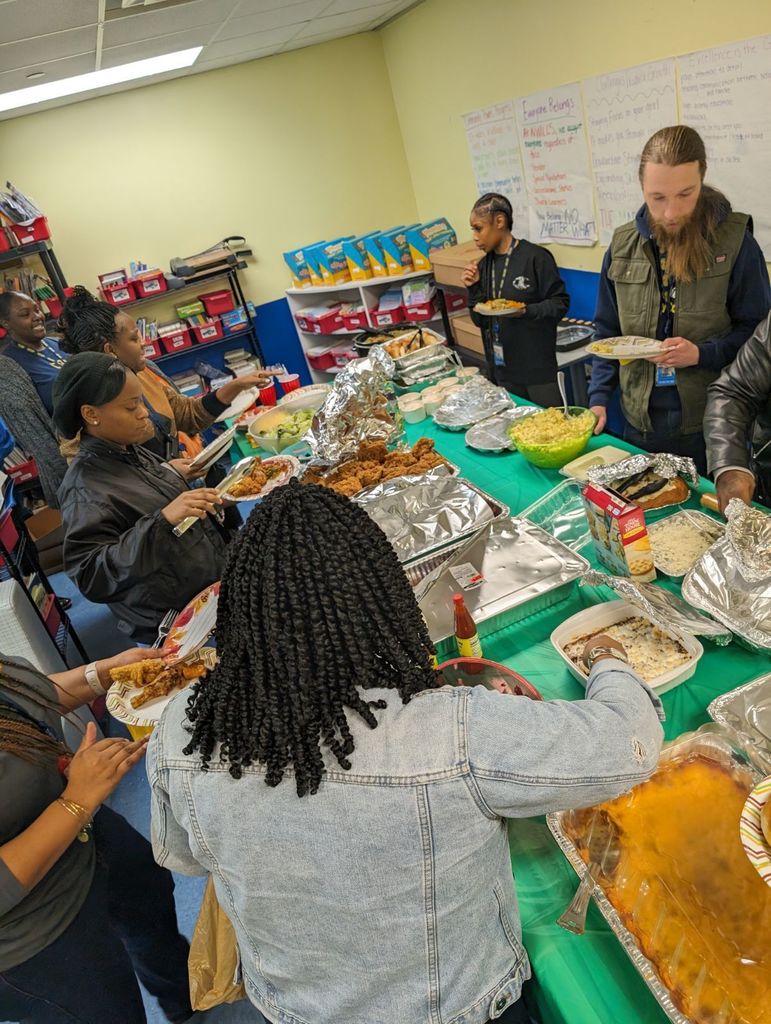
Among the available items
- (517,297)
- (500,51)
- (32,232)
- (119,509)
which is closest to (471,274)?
(517,297)

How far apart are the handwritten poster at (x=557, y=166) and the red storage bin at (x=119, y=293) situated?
3.60 metres

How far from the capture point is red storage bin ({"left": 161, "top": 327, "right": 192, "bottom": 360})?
20.4ft

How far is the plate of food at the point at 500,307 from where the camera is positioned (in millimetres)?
3500

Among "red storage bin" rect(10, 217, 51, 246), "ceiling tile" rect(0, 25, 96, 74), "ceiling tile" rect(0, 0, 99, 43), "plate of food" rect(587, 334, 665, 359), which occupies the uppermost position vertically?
"ceiling tile" rect(0, 25, 96, 74)

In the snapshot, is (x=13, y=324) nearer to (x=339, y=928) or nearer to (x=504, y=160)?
(x=504, y=160)

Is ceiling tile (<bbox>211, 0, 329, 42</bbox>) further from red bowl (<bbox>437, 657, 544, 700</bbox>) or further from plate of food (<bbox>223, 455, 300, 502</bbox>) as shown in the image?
red bowl (<bbox>437, 657, 544, 700</bbox>)

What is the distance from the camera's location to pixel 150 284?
19.5 ft

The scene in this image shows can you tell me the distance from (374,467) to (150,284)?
438cm

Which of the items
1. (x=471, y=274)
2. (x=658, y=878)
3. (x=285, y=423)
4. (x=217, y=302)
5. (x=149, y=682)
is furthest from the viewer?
(x=217, y=302)

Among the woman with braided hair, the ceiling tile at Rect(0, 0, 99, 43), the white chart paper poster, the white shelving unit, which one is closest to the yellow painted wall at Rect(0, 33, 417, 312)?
the white shelving unit

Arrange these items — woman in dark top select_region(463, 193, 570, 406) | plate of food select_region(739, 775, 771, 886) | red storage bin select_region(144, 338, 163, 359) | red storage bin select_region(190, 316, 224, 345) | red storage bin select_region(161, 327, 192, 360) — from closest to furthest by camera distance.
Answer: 1. plate of food select_region(739, 775, 771, 886)
2. woman in dark top select_region(463, 193, 570, 406)
3. red storage bin select_region(144, 338, 163, 359)
4. red storage bin select_region(161, 327, 192, 360)
5. red storage bin select_region(190, 316, 224, 345)

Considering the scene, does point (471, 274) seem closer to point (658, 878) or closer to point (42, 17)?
point (42, 17)

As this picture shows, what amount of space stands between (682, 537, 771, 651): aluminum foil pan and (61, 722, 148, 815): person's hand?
54.6 inches

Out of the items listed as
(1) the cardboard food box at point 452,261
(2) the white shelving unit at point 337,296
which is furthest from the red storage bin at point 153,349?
(1) the cardboard food box at point 452,261
